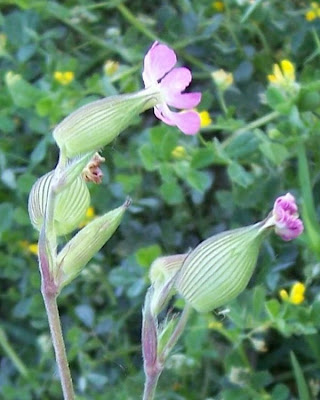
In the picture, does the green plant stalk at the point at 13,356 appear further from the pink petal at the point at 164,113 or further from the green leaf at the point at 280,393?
the pink petal at the point at 164,113

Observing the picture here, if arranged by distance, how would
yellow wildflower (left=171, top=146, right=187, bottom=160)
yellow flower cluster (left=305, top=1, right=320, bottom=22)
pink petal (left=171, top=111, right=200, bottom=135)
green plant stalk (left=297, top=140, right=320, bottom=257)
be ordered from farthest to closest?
yellow flower cluster (left=305, top=1, right=320, bottom=22) → yellow wildflower (left=171, top=146, right=187, bottom=160) → green plant stalk (left=297, top=140, right=320, bottom=257) → pink petal (left=171, top=111, right=200, bottom=135)

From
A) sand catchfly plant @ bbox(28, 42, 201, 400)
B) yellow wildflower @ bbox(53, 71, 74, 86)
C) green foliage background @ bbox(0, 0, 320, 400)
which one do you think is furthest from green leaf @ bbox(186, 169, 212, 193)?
sand catchfly plant @ bbox(28, 42, 201, 400)

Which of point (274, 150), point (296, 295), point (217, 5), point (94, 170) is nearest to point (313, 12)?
point (217, 5)

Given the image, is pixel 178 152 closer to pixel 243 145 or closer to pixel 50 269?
pixel 243 145

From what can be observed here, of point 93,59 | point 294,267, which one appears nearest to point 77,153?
point 294,267

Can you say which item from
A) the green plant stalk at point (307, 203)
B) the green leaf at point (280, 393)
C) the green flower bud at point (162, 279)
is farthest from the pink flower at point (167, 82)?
the green leaf at point (280, 393)

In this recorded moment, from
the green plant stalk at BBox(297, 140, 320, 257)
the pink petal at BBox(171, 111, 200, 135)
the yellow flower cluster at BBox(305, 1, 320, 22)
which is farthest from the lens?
the yellow flower cluster at BBox(305, 1, 320, 22)

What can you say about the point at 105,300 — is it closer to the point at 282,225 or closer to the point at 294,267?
the point at 294,267

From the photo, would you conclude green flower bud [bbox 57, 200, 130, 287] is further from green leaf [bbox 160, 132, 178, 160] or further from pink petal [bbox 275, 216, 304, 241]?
green leaf [bbox 160, 132, 178, 160]
